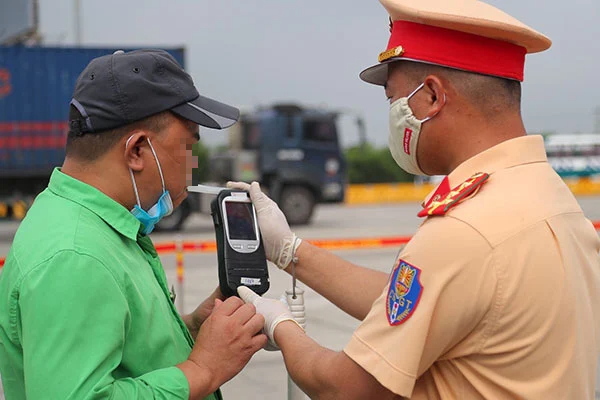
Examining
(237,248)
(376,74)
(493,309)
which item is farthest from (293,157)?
(493,309)

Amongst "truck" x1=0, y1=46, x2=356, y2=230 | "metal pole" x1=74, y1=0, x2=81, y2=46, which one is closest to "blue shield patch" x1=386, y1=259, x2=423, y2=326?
"truck" x1=0, y1=46, x2=356, y2=230

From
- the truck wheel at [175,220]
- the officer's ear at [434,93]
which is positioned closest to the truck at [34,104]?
the truck wheel at [175,220]

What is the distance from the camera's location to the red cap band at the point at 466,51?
181 centimetres

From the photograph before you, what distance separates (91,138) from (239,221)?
2.16 ft

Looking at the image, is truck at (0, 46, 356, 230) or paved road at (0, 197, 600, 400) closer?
paved road at (0, 197, 600, 400)

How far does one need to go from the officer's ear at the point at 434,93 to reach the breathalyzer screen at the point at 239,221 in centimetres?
76

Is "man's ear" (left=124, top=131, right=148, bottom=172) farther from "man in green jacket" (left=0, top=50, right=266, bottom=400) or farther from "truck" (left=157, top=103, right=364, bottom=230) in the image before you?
"truck" (left=157, top=103, right=364, bottom=230)

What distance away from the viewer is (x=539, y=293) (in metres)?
1.66

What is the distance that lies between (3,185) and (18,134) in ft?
4.11

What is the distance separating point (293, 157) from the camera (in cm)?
1644

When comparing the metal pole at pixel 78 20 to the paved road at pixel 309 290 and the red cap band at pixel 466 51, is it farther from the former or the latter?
the red cap band at pixel 466 51

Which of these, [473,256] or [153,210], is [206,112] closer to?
[153,210]

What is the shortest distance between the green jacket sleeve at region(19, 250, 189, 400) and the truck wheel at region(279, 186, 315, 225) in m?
14.9

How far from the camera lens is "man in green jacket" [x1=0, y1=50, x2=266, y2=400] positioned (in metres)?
1.62
